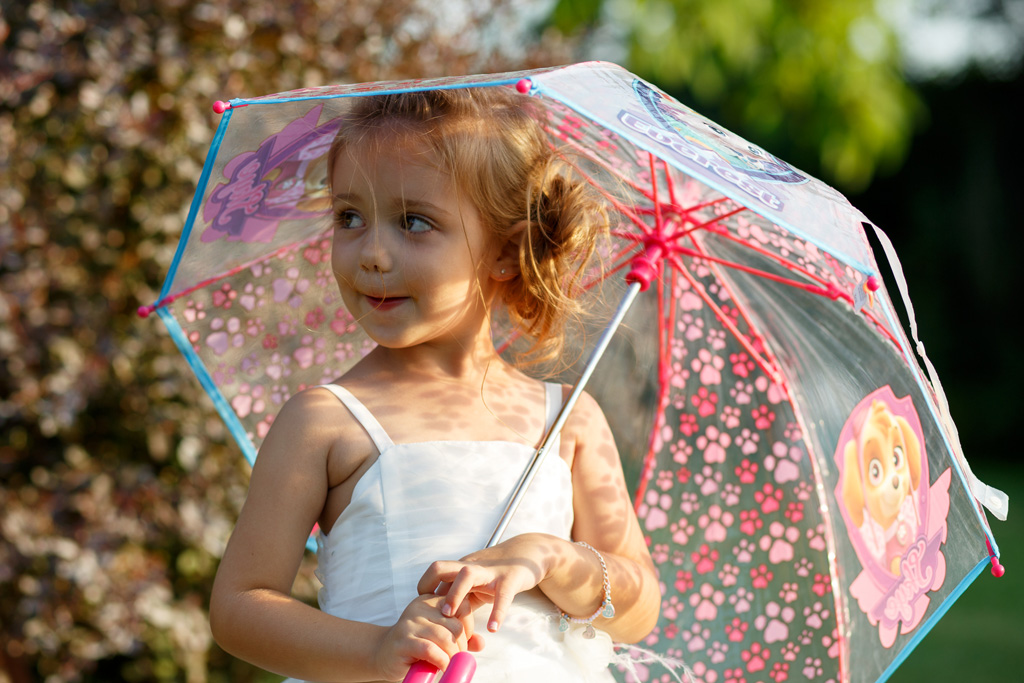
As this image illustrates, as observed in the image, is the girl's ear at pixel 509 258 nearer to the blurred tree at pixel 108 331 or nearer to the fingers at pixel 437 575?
the fingers at pixel 437 575

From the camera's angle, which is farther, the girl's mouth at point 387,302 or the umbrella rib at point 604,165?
the umbrella rib at point 604,165

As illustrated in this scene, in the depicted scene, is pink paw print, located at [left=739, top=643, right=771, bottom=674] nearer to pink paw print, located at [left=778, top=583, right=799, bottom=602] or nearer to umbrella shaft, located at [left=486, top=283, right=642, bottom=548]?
pink paw print, located at [left=778, top=583, right=799, bottom=602]

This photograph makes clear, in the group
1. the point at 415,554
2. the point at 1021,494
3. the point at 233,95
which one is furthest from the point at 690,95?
the point at 415,554

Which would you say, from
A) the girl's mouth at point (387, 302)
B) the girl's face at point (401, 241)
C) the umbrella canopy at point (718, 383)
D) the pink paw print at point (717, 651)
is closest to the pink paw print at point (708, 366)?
the umbrella canopy at point (718, 383)

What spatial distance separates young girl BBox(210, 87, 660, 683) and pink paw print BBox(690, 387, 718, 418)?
385mm

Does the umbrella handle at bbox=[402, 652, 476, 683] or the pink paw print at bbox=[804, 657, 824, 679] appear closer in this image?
the umbrella handle at bbox=[402, 652, 476, 683]

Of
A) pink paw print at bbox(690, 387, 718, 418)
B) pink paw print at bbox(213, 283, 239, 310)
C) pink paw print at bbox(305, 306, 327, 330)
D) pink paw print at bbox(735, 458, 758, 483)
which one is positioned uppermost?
pink paw print at bbox(213, 283, 239, 310)

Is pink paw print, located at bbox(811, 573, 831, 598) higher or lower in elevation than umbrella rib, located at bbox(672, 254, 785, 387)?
lower

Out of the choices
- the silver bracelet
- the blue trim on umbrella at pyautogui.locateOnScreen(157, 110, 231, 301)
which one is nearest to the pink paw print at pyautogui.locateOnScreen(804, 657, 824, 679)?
the silver bracelet

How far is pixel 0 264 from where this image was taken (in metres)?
2.93

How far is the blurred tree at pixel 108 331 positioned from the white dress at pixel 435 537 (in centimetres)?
167

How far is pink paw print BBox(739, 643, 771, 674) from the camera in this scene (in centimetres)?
213

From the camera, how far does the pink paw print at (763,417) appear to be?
2.15 m

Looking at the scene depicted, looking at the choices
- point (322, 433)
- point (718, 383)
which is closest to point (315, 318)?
point (322, 433)
